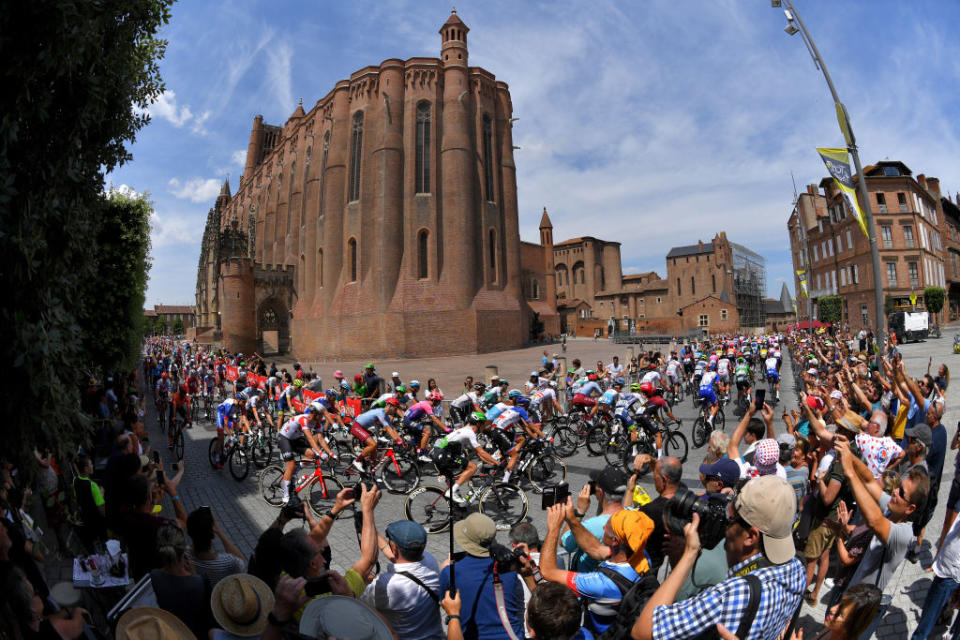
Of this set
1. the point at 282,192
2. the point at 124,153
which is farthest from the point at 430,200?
the point at 124,153

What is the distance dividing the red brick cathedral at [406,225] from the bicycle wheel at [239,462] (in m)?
26.5

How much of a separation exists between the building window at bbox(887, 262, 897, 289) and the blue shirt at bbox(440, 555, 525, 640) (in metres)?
47.6

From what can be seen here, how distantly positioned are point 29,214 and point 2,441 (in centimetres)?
144

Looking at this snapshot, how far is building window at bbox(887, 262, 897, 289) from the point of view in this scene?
38.5 m

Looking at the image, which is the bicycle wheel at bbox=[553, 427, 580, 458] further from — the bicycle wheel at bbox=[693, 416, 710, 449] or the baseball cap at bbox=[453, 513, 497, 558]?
the baseball cap at bbox=[453, 513, 497, 558]

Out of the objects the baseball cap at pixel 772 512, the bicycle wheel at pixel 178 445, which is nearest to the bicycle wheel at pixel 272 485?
the bicycle wheel at pixel 178 445

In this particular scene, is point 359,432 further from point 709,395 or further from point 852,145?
point 852,145

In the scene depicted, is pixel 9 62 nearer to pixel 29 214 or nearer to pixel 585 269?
pixel 29 214

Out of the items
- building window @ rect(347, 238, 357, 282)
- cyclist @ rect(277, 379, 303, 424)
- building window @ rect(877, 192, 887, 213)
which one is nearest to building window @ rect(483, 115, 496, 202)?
building window @ rect(347, 238, 357, 282)

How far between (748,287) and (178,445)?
102864 millimetres

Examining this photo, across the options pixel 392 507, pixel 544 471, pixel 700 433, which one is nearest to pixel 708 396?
pixel 700 433

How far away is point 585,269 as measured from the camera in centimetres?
9500

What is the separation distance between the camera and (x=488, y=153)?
135ft

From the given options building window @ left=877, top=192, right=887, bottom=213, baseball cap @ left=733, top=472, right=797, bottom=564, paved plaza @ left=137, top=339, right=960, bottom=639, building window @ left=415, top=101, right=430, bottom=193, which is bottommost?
paved plaza @ left=137, top=339, right=960, bottom=639
